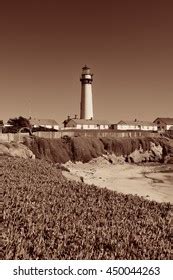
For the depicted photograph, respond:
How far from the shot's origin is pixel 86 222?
414 inches

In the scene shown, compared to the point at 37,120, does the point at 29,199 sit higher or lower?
lower

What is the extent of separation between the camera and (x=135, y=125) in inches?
3917

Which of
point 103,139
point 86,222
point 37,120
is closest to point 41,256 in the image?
point 86,222

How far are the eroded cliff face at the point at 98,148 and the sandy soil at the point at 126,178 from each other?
4.62ft

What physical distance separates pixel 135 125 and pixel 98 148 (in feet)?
159

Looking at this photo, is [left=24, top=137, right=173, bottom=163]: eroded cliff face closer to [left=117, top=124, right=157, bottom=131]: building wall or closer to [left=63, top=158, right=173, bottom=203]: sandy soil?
[left=63, top=158, right=173, bottom=203]: sandy soil

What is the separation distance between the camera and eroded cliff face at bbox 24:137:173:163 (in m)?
45.6

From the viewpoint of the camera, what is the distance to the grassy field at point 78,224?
769 centimetres

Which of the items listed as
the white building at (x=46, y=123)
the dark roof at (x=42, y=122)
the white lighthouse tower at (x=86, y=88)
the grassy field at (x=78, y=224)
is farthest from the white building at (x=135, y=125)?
the grassy field at (x=78, y=224)

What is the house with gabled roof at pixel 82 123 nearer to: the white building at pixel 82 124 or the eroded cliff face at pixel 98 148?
the white building at pixel 82 124

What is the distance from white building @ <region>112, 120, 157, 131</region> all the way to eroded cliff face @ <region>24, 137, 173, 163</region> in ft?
106

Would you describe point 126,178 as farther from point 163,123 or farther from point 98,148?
point 163,123

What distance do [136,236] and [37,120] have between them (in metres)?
82.6
